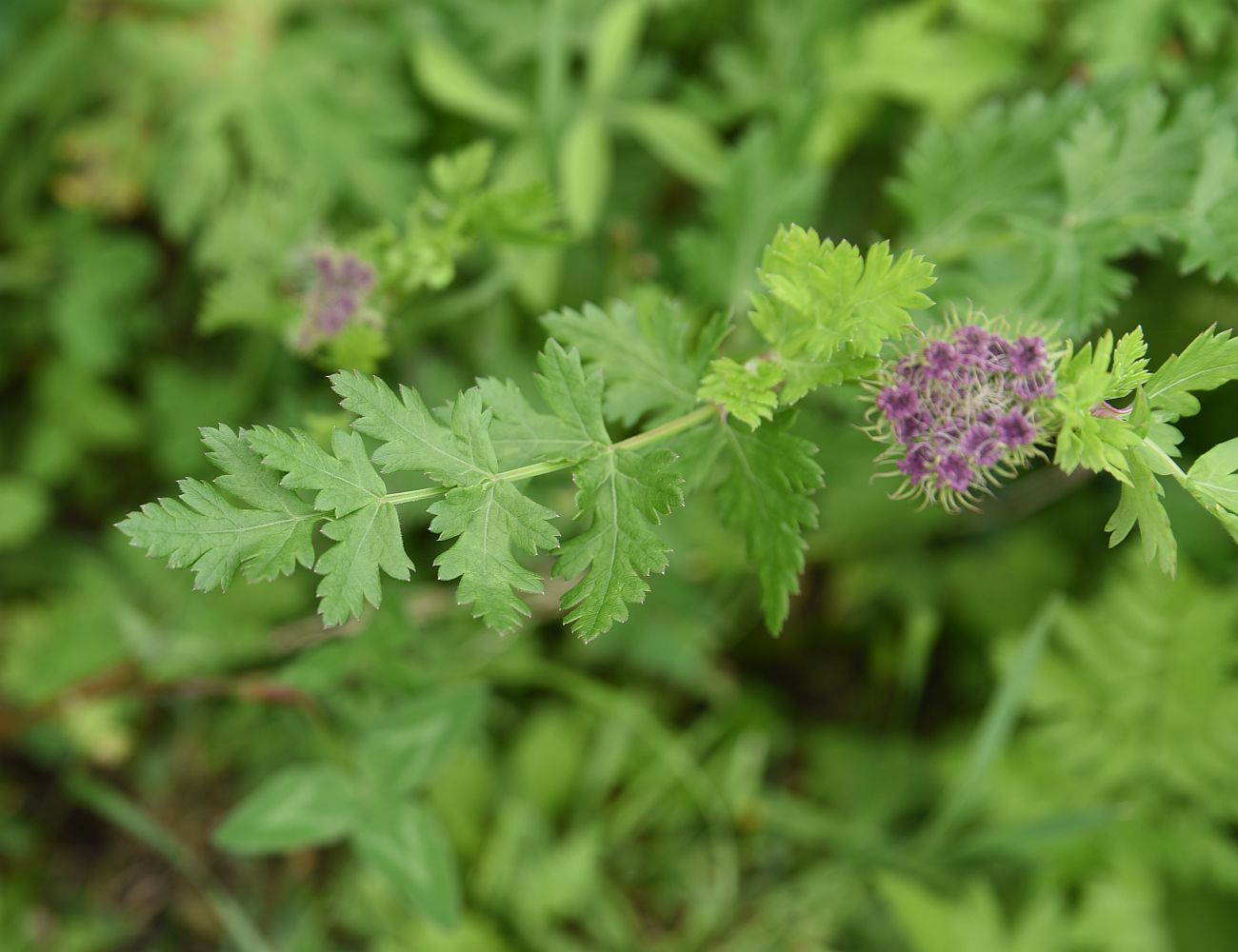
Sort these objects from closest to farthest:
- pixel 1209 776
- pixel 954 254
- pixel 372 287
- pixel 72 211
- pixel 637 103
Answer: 1. pixel 372 287
2. pixel 954 254
3. pixel 1209 776
4. pixel 637 103
5. pixel 72 211

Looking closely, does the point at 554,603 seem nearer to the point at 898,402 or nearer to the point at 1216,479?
the point at 898,402

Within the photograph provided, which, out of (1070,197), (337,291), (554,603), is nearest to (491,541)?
(337,291)

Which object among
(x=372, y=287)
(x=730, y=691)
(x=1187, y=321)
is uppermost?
(x=372, y=287)

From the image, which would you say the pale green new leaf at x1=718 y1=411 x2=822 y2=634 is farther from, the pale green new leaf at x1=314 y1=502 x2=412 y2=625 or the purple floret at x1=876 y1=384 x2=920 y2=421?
the pale green new leaf at x1=314 y1=502 x2=412 y2=625

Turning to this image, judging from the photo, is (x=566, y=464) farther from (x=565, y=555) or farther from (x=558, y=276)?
(x=558, y=276)

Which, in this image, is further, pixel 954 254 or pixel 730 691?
pixel 730 691

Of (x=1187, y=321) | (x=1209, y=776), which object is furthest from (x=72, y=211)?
(x=1209, y=776)

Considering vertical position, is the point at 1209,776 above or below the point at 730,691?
above

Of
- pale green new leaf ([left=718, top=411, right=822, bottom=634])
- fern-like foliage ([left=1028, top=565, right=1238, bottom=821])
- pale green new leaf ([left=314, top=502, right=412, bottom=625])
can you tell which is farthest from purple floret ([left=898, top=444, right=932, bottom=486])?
fern-like foliage ([left=1028, top=565, right=1238, bottom=821])
